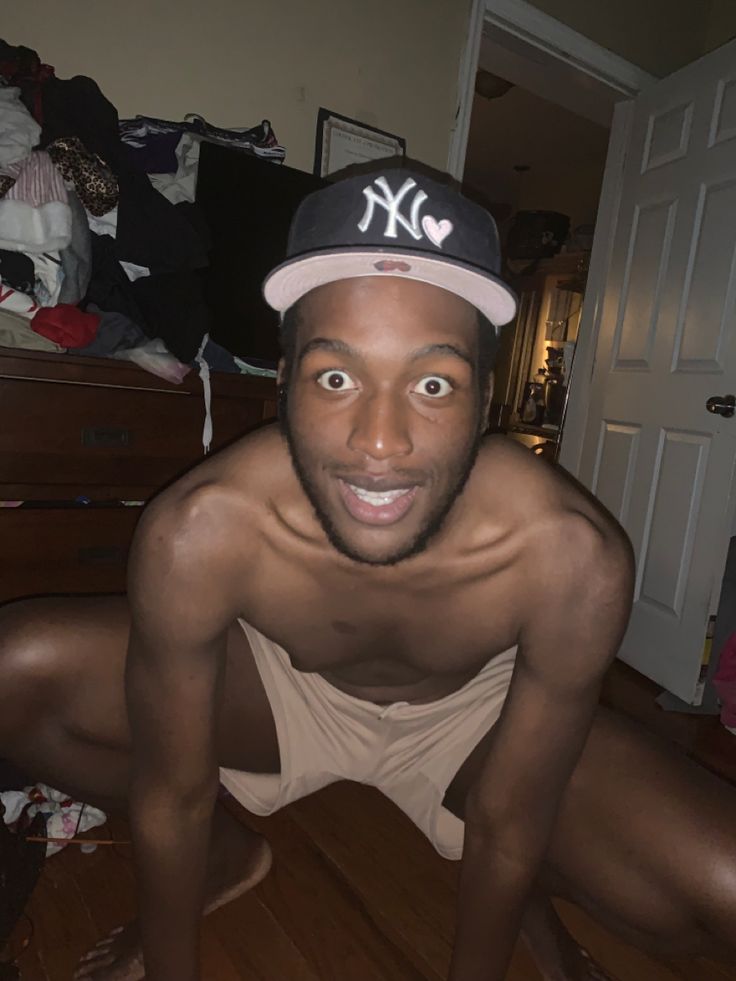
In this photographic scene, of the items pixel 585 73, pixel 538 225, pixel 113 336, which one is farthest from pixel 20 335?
pixel 538 225

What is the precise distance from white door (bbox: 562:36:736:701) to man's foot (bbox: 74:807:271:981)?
5.20ft

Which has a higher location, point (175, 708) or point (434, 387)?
point (434, 387)

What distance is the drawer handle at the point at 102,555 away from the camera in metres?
1.28

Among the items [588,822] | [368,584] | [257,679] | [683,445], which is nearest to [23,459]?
[257,679]

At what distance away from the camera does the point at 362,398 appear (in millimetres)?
752

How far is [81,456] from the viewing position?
4.07 ft

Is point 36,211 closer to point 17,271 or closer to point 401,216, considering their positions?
point 17,271

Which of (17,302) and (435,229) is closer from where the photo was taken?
(435,229)

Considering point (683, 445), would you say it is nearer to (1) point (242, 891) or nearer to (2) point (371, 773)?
(2) point (371, 773)

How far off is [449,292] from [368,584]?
1.23 feet

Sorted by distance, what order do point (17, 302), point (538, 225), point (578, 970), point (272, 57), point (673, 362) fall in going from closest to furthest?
point (578, 970) < point (17, 302) < point (272, 57) < point (673, 362) < point (538, 225)

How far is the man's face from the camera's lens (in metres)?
0.74

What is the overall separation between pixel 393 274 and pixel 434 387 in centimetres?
13

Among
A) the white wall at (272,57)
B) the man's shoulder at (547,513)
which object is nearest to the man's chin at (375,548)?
the man's shoulder at (547,513)
